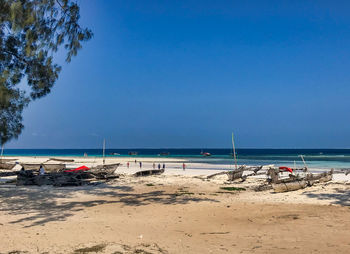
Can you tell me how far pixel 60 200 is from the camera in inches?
577

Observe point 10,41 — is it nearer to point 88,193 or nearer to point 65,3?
point 65,3

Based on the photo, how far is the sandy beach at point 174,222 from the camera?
749cm

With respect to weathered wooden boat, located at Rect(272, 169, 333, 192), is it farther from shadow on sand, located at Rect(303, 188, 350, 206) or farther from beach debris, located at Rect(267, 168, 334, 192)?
shadow on sand, located at Rect(303, 188, 350, 206)

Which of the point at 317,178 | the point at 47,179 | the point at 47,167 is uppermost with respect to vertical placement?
the point at 47,167

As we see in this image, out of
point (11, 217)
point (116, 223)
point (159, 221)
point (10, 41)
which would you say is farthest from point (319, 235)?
point (10, 41)

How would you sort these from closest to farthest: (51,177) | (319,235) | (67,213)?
(319,235) < (67,213) < (51,177)

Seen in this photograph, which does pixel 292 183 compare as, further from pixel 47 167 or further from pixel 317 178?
pixel 47 167

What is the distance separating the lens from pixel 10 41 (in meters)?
12.9

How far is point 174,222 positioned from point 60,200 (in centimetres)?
741

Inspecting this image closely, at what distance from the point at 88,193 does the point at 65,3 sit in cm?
1065

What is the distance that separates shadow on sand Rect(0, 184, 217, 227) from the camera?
450 inches

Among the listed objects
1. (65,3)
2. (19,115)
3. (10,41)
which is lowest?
(19,115)

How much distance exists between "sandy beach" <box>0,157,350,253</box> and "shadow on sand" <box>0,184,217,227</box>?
43mm

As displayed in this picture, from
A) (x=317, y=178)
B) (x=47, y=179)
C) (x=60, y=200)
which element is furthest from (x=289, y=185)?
(x=47, y=179)
